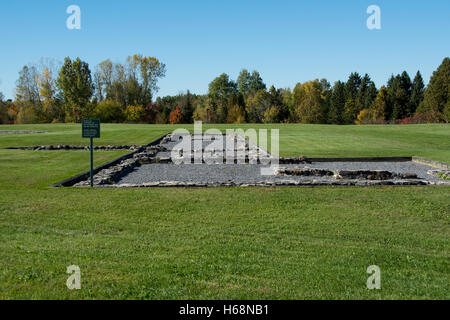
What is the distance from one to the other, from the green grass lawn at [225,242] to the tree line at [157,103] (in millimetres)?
64577

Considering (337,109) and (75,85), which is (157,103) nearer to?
(75,85)

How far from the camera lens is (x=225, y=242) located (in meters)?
6.05

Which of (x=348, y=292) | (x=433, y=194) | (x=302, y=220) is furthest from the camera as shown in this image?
(x=433, y=194)

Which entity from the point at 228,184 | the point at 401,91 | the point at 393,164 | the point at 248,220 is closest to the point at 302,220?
the point at 248,220

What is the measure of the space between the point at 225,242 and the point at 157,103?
7824 cm

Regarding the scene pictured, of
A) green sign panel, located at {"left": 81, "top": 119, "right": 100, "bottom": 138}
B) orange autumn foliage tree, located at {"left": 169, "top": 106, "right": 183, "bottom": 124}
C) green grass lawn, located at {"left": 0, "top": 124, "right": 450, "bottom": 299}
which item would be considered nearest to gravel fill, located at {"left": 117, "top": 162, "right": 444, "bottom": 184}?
green sign panel, located at {"left": 81, "top": 119, "right": 100, "bottom": 138}

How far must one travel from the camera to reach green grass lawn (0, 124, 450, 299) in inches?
172

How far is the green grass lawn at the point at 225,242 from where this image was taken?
438cm

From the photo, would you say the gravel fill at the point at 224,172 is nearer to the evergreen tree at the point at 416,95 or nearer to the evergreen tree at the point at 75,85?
the evergreen tree at the point at 75,85

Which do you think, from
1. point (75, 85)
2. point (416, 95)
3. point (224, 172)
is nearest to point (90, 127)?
point (224, 172)

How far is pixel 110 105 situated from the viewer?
2808 inches
